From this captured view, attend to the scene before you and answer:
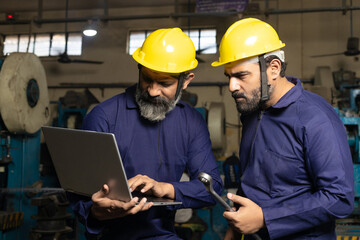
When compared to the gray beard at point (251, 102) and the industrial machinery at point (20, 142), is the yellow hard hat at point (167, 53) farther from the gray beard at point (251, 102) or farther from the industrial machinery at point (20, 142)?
the industrial machinery at point (20, 142)

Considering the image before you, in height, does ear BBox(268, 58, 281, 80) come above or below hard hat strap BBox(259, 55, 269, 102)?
above

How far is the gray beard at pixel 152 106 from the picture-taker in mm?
1973

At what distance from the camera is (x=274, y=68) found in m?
1.65

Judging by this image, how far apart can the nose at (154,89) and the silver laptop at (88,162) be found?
1.72 feet

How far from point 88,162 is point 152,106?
52 centimetres

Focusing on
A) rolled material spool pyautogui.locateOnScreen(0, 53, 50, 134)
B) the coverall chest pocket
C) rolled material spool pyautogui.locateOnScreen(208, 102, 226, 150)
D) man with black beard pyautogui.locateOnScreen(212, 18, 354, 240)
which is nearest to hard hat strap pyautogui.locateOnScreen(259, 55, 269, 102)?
man with black beard pyautogui.locateOnScreen(212, 18, 354, 240)

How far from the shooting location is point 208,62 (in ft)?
32.7

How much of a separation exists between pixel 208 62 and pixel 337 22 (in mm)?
3216

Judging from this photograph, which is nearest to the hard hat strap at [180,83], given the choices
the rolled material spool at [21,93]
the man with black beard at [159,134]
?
the man with black beard at [159,134]

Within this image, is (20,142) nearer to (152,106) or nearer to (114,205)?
(152,106)

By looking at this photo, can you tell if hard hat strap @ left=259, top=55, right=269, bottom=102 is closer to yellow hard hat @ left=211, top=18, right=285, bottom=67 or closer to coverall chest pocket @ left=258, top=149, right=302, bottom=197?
yellow hard hat @ left=211, top=18, right=285, bottom=67

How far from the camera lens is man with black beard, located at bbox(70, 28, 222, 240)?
1.88m

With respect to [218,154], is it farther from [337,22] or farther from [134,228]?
[134,228]

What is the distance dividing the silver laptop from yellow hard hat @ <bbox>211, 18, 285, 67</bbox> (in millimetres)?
617
